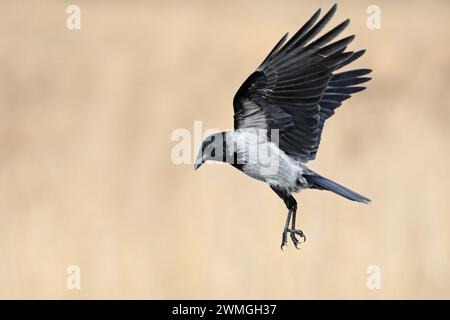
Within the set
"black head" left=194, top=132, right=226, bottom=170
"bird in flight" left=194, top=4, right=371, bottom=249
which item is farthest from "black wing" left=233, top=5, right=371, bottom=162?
"black head" left=194, top=132, right=226, bottom=170

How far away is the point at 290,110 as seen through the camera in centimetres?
418

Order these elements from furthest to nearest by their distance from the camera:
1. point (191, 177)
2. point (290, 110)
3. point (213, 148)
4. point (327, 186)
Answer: point (191, 177) < point (290, 110) < point (327, 186) < point (213, 148)

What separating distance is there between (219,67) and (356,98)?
1.13 metres

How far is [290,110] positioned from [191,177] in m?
4.03

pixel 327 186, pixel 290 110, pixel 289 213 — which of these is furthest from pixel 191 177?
pixel 289 213

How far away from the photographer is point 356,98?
332 inches

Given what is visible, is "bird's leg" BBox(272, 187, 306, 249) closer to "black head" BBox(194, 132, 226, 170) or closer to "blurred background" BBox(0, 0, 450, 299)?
"black head" BBox(194, 132, 226, 170)

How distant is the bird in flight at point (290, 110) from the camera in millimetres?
3891

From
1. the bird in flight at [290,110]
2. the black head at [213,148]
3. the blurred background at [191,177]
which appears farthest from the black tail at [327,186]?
the blurred background at [191,177]

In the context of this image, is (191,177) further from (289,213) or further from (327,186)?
(289,213)

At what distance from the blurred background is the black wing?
10.6ft

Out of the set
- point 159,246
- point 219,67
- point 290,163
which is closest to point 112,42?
point 219,67

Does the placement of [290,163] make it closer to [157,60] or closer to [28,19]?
[157,60]

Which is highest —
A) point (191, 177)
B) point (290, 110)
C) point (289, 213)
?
point (290, 110)
